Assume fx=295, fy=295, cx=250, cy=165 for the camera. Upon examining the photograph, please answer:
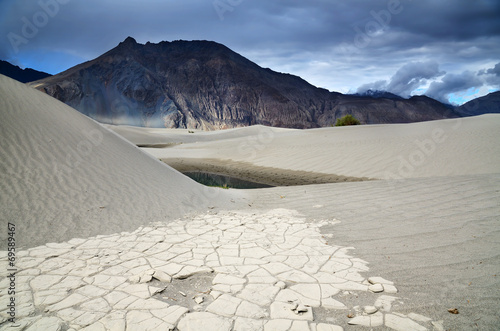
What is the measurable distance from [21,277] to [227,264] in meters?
2.13

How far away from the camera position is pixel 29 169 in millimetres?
5012

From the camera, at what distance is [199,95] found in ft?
284

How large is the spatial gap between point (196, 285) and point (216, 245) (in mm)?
1028

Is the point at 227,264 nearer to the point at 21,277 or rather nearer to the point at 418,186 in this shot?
the point at 21,277

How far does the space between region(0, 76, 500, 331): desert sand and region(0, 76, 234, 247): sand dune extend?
1.1 inches

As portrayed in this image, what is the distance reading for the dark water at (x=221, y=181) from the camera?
36.6 feet

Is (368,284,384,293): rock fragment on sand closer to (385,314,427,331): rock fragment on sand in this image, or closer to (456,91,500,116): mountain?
(385,314,427,331): rock fragment on sand

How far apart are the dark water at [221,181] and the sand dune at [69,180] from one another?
362 centimetres

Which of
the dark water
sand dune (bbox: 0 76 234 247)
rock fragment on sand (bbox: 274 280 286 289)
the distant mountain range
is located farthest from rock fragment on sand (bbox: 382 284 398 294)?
the distant mountain range

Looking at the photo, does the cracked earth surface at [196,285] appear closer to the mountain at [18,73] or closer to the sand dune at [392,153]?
the sand dune at [392,153]

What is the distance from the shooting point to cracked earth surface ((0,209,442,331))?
7.89 feet

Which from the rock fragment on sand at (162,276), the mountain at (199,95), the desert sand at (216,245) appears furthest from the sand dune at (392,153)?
the mountain at (199,95)

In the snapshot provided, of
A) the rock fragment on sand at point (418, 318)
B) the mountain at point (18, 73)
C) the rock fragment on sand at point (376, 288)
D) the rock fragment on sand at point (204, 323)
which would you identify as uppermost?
the mountain at point (18, 73)

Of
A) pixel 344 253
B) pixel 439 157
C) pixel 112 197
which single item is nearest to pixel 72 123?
pixel 112 197
